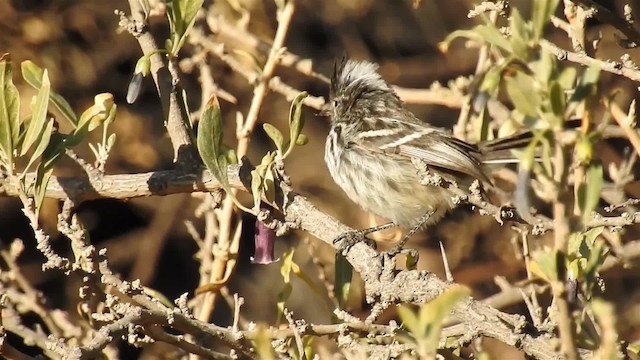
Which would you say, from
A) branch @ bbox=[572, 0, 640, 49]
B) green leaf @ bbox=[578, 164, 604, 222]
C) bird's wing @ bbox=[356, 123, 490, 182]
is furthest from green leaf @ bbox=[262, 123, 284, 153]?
green leaf @ bbox=[578, 164, 604, 222]

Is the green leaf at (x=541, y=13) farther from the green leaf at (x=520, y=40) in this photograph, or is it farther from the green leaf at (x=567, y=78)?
the green leaf at (x=567, y=78)

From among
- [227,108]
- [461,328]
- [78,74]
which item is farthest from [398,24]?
[461,328]

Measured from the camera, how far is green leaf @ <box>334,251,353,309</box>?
3191mm

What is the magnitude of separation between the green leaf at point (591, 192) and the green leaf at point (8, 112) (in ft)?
5.08

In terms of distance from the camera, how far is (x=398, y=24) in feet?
24.2

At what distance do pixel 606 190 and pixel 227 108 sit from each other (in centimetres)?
289

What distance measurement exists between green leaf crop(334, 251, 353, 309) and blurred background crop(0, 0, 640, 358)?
2255mm

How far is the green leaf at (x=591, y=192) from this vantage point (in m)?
1.88

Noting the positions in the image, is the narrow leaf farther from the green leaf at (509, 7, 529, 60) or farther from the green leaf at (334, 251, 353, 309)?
the green leaf at (509, 7, 529, 60)

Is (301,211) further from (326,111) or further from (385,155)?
(326,111)

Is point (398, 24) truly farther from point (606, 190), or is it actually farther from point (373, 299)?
point (373, 299)

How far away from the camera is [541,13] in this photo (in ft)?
6.31

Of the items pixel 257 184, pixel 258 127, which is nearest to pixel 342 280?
pixel 257 184

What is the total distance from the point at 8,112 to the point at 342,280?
3.87 ft
